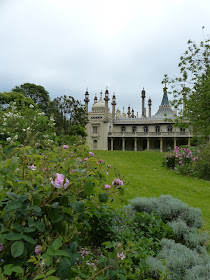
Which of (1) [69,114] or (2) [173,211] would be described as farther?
(1) [69,114]

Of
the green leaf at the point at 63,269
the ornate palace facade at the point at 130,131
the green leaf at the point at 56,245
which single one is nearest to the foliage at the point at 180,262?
the green leaf at the point at 63,269

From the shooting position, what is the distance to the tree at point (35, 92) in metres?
48.1

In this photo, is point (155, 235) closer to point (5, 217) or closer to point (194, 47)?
point (5, 217)

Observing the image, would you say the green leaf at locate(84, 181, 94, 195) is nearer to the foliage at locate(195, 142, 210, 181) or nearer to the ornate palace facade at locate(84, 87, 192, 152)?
the foliage at locate(195, 142, 210, 181)

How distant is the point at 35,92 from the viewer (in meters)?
48.7

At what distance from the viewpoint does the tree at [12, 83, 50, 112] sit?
158 ft

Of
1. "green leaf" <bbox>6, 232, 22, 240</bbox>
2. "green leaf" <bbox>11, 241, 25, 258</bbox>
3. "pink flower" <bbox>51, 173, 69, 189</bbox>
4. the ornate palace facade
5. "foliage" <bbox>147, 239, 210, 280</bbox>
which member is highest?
the ornate palace facade

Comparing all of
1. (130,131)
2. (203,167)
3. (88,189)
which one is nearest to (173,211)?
(88,189)

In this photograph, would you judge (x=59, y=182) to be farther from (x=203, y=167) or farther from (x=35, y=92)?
(x=35, y=92)

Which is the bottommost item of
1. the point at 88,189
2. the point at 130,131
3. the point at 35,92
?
the point at 88,189

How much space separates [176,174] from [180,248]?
29.7 ft

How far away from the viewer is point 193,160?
1243 centimetres

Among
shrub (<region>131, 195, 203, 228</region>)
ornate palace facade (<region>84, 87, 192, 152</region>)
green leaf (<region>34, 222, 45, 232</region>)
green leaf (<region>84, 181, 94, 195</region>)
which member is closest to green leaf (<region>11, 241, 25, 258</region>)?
green leaf (<region>34, 222, 45, 232</region>)

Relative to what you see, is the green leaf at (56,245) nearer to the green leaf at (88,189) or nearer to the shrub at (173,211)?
the green leaf at (88,189)
